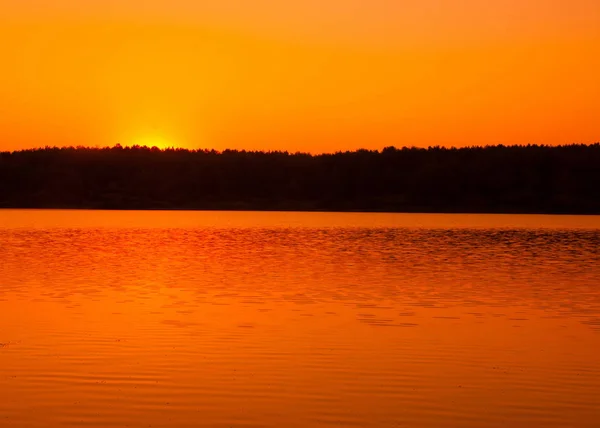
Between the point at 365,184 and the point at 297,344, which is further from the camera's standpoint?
A: the point at 365,184

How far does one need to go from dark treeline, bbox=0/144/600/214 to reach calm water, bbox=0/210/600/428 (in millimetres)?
128624

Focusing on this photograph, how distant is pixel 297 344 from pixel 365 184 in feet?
537

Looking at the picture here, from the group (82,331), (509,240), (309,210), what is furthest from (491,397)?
(309,210)

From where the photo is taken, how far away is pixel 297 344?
22781 mm

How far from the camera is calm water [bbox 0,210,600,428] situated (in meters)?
16.4

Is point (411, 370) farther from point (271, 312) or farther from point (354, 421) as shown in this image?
point (271, 312)

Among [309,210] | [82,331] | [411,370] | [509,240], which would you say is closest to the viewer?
[411,370]

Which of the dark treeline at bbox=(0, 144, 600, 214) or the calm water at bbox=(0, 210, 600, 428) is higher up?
the dark treeline at bbox=(0, 144, 600, 214)

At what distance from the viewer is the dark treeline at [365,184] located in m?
173

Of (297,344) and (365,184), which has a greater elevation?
(365,184)

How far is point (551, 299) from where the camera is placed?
108 feet

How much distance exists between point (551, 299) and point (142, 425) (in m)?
20.5

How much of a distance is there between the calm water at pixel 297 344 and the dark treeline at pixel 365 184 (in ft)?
422

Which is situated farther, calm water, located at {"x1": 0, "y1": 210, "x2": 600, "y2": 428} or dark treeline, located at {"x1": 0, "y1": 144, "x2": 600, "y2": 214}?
dark treeline, located at {"x1": 0, "y1": 144, "x2": 600, "y2": 214}
